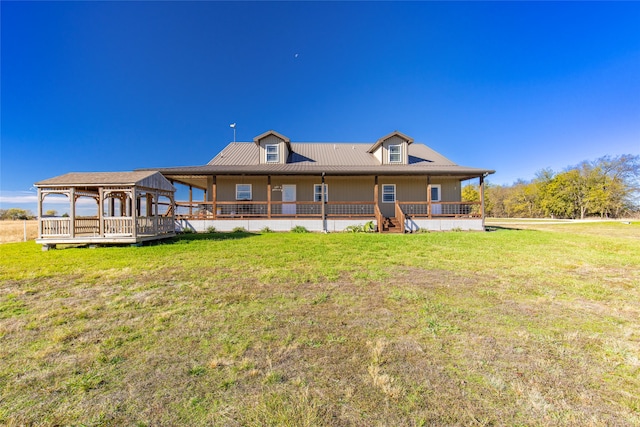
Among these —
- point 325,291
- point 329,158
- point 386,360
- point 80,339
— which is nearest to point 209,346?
point 80,339

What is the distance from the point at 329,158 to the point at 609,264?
1500 centimetres

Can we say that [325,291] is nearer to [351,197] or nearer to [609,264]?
[609,264]

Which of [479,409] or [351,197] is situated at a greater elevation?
[351,197]

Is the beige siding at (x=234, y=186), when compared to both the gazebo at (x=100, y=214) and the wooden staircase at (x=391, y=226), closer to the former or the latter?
the gazebo at (x=100, y=214)

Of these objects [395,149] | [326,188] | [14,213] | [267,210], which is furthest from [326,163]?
[14,213]

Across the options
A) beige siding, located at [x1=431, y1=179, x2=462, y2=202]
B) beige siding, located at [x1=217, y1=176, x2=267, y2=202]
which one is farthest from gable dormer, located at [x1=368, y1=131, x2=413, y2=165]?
beige siding, located at [x1=217, y1=176, x2=267, y2=202]

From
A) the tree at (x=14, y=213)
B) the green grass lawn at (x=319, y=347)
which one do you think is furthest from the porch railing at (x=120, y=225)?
the tree at (x=14, y=213)

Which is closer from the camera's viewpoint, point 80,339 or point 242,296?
point 80,339

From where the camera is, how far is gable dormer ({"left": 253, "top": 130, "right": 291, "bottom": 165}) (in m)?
17.8

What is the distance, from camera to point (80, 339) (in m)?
3.38

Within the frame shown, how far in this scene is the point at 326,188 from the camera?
17.7 meters

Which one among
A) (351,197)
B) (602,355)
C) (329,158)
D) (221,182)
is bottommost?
(602,355)

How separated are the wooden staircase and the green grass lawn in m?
8.46

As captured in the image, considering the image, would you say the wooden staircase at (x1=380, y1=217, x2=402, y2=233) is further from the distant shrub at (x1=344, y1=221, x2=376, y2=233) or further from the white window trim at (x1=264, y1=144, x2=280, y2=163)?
the white window trim at (x1=264, y1=144, x2=280, y2=163)
